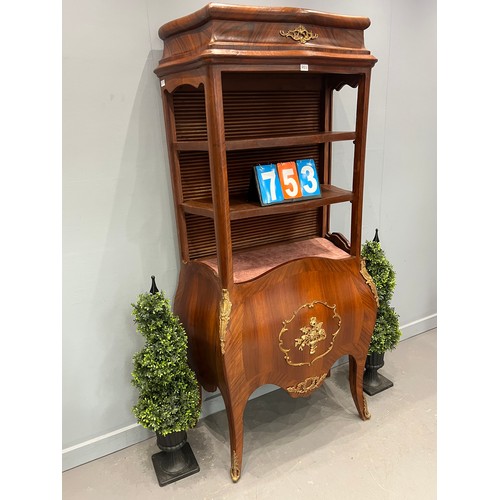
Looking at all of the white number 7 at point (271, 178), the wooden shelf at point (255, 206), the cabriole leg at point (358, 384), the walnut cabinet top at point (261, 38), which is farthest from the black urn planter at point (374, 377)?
the walnut cabinet top at point (261, 38)

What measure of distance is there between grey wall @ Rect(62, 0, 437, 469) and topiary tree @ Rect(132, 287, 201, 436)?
0.79ft

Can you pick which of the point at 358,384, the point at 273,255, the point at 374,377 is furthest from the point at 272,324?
the point at 374,377

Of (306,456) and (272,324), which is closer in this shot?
(272,324)

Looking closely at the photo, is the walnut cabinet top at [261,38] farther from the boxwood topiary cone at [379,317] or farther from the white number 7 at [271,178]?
the boxwood topiary cone at [379,317]

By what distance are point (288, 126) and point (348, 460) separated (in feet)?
5.09

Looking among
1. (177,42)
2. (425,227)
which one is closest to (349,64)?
(177,42)

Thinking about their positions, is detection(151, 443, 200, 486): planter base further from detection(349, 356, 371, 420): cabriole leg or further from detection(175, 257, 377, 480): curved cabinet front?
detection(349, 356, 371, 420): cabriole leg

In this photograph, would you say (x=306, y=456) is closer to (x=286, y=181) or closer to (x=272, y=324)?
(x=272, y=324)

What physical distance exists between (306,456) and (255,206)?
117 cm

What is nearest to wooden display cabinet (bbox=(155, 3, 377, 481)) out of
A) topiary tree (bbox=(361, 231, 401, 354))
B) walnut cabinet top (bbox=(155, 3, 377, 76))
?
walnut cabinet top (bbox=(155, 3, 377, 76))

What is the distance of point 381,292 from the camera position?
2.22 m

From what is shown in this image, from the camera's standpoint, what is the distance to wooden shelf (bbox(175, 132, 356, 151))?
1535 millimetres

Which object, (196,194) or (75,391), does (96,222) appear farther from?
(75,391)

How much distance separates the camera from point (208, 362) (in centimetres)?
180
